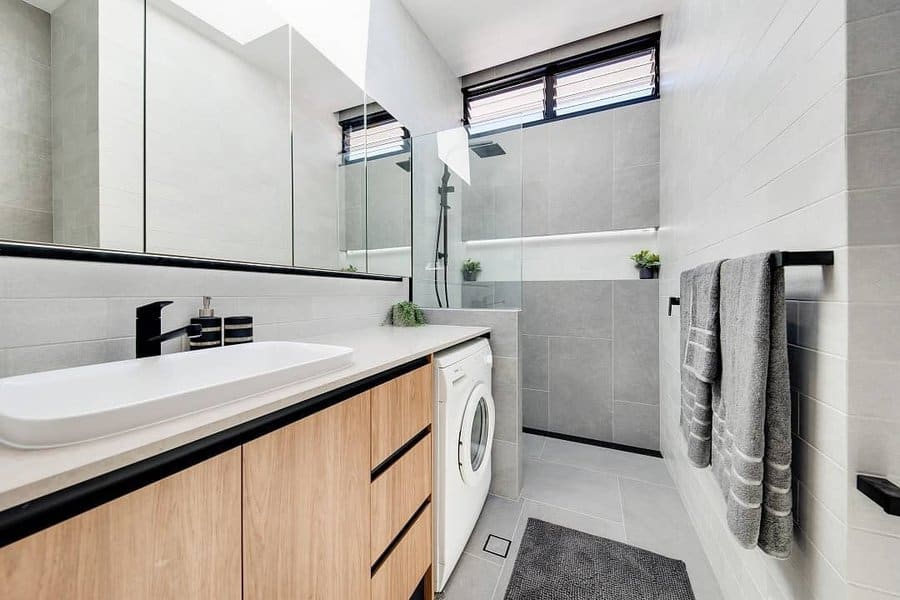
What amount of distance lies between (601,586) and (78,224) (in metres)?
2.04

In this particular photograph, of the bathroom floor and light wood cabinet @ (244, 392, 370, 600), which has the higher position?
light wood cabinet @ (244, 392, 370, 600)

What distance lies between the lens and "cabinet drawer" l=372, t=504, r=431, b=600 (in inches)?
37.2

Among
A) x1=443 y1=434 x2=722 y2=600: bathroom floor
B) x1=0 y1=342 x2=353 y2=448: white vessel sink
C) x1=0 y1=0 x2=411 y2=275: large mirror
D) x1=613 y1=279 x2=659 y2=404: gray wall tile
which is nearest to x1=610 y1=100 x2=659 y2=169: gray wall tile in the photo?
x1=613 y1=279 x2=659 y2=404: gray wall tile

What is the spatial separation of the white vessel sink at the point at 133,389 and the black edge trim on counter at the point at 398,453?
0.32 meters

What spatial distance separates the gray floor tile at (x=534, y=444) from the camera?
2348 mm

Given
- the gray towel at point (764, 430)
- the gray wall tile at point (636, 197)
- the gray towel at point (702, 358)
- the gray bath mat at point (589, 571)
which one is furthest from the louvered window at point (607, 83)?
the gray bath mat at point (589, 571)

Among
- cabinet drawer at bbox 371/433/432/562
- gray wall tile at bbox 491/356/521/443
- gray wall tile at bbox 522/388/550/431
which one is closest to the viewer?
cabinet drawer at bbox 371/433/432/562

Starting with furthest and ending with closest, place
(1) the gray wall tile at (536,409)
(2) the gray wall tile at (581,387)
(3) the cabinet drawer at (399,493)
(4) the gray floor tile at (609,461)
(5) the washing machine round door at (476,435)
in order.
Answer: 1. (1) the gray wall tile at (536,409)
2. (2) the gray wall tile at (581,387)
3. (4) the gray floor tile at (609,461)
4. (5) the washing machine round door at (476,435)
5. (3) the cabinet drawer at (399,493)

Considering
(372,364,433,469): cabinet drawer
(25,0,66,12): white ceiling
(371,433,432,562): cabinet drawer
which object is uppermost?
(25,0,66,12): white ceiling

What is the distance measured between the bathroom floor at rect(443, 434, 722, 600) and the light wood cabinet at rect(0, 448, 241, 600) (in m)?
1.07

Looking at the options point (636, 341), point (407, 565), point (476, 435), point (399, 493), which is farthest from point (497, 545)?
point (636, 341)

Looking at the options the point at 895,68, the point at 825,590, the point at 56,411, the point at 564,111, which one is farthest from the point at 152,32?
the point at 564,111

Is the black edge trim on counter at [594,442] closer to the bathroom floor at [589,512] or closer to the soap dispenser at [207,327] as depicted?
the bathroom floor at [589,512]

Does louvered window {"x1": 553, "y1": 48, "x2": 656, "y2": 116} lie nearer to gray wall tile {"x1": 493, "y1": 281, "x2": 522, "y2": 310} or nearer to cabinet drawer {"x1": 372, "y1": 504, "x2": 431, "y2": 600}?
gray wall tile {"x1": 493, "y1": 281, "x2": 522, "y2": 310}
